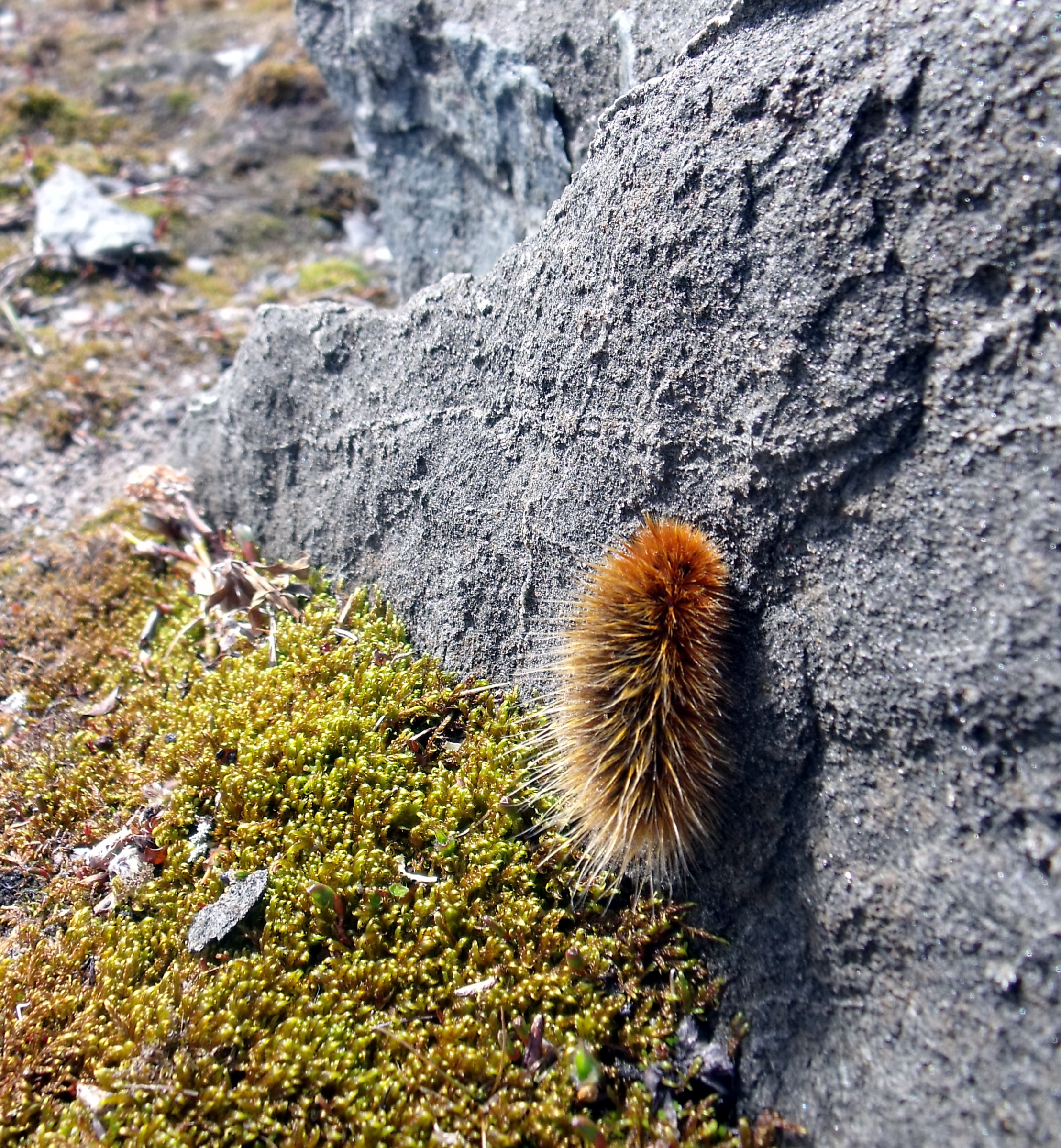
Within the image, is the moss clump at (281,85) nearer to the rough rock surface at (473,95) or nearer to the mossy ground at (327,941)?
the rough rock surface at (473,95)

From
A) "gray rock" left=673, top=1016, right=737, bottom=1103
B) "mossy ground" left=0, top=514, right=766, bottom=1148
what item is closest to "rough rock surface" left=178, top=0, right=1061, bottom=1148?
"gray rock" left=673, top=1016, right=737, bottom=1103

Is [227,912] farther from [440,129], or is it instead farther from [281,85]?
[281,85]

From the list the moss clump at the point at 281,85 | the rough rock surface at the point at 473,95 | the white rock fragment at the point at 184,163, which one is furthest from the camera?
the moss clump at the point at 281,85

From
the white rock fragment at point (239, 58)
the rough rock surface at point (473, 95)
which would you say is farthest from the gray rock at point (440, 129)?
the white rock fragment at point (239, 58)

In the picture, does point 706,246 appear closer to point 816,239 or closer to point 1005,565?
point 816,239

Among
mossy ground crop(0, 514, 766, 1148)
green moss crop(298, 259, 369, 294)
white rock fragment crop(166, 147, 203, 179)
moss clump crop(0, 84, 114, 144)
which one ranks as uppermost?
moss clump crop(0, 84, 114, 144)

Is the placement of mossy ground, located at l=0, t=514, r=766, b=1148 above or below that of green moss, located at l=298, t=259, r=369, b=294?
below

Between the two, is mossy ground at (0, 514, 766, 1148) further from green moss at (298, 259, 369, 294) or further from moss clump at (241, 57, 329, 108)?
moss clump at (241, 57, 329, 108)
